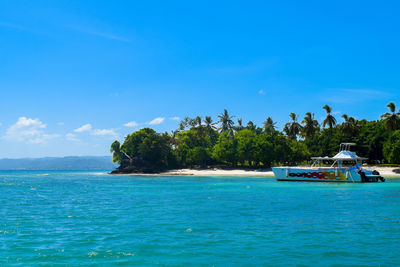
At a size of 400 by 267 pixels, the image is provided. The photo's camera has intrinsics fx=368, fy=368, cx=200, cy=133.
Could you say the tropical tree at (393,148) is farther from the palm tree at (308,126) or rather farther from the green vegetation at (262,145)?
the palm tree at (308,126)

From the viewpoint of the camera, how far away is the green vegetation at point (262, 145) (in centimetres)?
8750

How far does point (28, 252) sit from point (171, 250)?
539cm

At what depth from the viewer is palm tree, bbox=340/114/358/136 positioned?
93062 mm

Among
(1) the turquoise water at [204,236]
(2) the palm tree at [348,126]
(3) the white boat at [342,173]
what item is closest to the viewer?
(1) the turquoise water at [204,236]

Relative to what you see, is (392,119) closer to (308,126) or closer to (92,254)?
(308,126)

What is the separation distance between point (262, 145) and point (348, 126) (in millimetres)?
22228

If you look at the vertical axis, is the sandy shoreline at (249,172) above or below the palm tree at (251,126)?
below

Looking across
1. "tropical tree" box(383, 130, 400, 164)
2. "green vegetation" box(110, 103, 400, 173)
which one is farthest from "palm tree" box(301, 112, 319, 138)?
"tropical tree" box(383, 130, 400, 164)

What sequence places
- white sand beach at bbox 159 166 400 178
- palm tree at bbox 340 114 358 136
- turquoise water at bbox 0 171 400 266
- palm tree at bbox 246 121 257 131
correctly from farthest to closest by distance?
palm tree at bbox 246 121 257 131
palm tree at bbox 340 114 358 136
white sand beach at bbox 159 166 400 178
turquoise water at bbox 0 171 400 266

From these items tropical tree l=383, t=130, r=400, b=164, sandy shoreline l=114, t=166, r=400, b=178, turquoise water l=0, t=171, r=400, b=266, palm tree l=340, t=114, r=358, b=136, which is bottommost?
turquoise water l=0, t=171, r=400, b=266

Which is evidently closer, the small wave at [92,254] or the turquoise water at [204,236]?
the turquoise water at [204,236]

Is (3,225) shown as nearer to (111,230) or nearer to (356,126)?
(111,230)

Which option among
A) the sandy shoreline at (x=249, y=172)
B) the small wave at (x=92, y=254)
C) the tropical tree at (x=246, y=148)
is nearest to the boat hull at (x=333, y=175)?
the sandy shoreline at (x=249, y=172)

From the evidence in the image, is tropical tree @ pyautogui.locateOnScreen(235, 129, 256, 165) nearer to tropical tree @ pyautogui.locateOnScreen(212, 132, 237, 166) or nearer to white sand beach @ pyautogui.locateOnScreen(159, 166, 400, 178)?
tropical tree @ pyautogui.locateOnScreen(212, 132, 237, 166)
